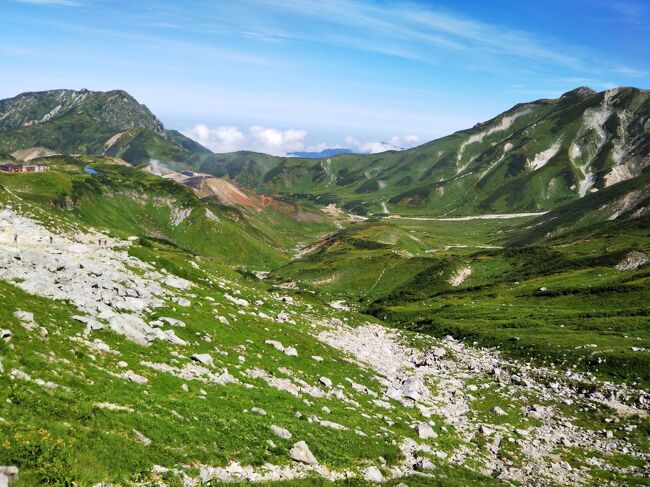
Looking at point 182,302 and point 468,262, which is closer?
point 182,302

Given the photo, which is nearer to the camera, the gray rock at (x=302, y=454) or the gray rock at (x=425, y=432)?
the gray rock at (x=302, y=454)

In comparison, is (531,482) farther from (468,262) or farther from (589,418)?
(468,262)

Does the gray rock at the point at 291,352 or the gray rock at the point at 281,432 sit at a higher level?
the gray rock at the point at 281,432

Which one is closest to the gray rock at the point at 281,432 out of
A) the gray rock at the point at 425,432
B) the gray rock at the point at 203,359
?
the gray rock at the point at 203,359

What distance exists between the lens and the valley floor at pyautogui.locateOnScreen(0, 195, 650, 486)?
2192cm

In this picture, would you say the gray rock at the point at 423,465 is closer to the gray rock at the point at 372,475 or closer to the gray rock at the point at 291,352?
the gray rock at the point at 372,475

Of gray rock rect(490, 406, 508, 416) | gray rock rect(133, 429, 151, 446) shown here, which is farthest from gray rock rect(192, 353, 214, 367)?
gray rock rect(490, 406, 508, 416)

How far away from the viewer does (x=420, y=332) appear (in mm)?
98062

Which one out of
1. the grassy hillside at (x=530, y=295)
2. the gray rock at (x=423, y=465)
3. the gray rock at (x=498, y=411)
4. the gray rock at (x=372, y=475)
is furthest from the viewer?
the grassy hillside at (x=530, y=295)

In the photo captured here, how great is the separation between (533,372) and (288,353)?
35.8 meters

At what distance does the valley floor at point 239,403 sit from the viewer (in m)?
21.9

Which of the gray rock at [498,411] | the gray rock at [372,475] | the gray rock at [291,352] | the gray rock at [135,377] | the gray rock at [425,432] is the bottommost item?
the gray rock at [498,411]

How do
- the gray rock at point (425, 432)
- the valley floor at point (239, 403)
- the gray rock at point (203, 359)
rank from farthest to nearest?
the gray rock at point (425, 432)
the gray rock at point (203, 359)
the valley floor at point (239, 403)

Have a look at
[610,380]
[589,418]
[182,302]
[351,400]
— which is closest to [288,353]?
[351,400]
